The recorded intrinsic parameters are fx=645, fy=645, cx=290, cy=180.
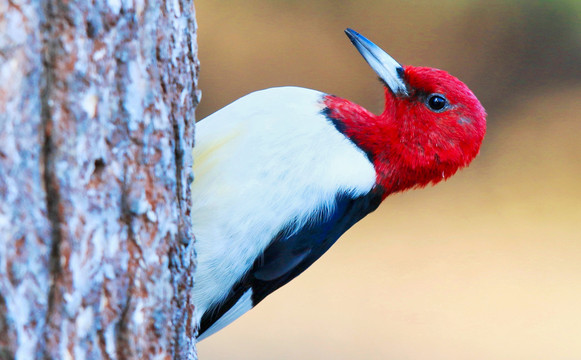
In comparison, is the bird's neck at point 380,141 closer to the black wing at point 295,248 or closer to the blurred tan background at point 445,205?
the black wing at point 295,248

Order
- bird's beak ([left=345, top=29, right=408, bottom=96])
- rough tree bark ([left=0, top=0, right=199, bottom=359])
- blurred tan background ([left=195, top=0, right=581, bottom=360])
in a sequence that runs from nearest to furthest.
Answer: rough tree bark ([left=0, top=0, right=199, bottom=359]), bird's beak ([left=345, top=29, right=408, bottom=96]), blurred tan background ([left=195, top=0, right=581, bottom=360])

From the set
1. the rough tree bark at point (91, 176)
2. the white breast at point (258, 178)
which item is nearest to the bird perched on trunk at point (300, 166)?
→ the white breast at point (258, 178)

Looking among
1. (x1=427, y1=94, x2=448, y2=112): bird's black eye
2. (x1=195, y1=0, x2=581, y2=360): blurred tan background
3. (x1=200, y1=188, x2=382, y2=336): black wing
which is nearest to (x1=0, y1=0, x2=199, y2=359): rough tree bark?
(x1=200, y1=188, x2=382, y2=336): black wing

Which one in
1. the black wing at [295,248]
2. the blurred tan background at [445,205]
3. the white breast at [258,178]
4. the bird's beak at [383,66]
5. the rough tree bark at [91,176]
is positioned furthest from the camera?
the blurred tan background at [445,205]

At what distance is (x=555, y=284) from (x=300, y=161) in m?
2.56

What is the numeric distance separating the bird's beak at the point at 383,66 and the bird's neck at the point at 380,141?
11cm

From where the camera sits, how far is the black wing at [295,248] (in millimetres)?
1518

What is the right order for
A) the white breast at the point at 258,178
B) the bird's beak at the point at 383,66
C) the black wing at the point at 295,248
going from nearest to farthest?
the white breast at the point at 258,178
the black wing at the point at 295,248
the bird's beak at the point at 383,66

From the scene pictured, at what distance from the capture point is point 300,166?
1434 mm

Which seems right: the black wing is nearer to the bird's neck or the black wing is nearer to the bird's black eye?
the bird's neck

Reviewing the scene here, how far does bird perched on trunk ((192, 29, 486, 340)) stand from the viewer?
1422 mm

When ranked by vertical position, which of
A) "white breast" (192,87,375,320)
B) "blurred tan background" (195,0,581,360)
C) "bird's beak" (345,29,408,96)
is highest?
"bird's beak" (345,29,408,96)

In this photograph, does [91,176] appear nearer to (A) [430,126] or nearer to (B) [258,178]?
(B) [258,178]

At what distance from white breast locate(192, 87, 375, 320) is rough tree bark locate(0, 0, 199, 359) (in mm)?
368
